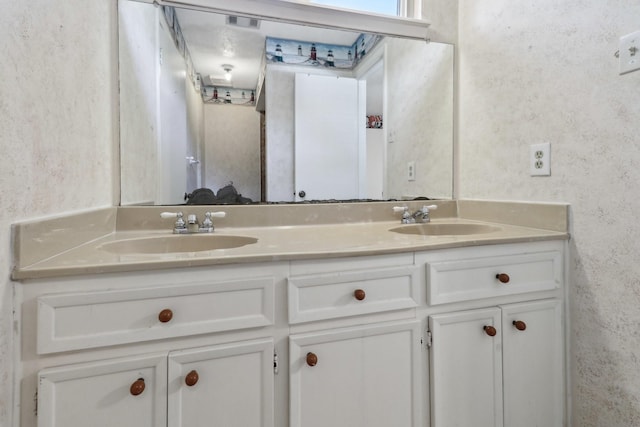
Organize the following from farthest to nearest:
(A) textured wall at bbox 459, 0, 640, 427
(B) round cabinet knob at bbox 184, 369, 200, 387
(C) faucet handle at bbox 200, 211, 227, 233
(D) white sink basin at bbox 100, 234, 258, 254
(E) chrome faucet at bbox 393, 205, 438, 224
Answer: (E) chrome faucet at bbox 393, 205, 438, 224
(C) faucet handle at bbox 200, 211, 227, 233
(D) white sink basin at bbox 100, 234, 258, 254
(A) textured wall at bbox 459, 0, 640, 427
(B) round cabinet knob at bbox 184, 369, 200, 387

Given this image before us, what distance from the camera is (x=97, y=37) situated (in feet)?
3.46

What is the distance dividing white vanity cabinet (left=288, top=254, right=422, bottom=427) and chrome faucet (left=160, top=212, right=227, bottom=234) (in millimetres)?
538

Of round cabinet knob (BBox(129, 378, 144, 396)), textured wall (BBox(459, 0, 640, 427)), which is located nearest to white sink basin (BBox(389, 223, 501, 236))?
textured wall (BBox(459, 0, 640, 427))

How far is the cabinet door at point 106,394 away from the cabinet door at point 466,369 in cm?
73

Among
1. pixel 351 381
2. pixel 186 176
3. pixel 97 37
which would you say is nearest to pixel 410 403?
pixel 351 381

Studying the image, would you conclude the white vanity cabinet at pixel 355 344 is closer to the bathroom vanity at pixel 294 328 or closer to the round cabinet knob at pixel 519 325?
the bathroom vanity at pixel 294 328

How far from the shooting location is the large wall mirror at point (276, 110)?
1266 mm

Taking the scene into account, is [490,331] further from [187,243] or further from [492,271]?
[187,243]

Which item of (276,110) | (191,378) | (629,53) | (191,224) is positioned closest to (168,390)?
(191,378)

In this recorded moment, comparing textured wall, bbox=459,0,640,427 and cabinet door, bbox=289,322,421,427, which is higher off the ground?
textured wall, bbox=459,0,640,427

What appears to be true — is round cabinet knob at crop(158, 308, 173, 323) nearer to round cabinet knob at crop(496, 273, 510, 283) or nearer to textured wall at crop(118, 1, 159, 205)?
textured wall at crop(118, 1, 159, 205)

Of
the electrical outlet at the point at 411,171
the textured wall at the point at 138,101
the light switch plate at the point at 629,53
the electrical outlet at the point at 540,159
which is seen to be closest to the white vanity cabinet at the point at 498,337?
the electrical outlet at the point at 540,159

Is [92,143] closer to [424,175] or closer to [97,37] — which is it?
[97,37]

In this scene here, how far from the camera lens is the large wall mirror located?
4.15ft
